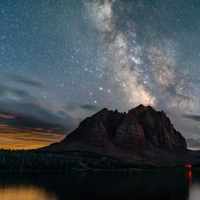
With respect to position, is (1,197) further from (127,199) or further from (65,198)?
(127,199)

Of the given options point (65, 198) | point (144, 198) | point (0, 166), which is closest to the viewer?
point (65, 198)

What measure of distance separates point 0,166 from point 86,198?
149 metres

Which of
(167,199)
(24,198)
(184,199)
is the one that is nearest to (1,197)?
(24,198)

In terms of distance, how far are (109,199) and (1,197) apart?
3379cm

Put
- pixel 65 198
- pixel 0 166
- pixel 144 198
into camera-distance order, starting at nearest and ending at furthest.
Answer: pixel 65 198, pixel 144 198, pixel 0 166

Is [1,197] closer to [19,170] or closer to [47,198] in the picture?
[47,198]

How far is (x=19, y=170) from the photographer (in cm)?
19838

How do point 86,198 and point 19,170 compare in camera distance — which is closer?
point 86,198

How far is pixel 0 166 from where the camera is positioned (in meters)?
193

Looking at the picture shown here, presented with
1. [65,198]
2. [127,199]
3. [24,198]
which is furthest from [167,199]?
[24,198]

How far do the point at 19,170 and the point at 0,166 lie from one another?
15.8 meters

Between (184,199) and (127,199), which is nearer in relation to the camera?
(127,199)

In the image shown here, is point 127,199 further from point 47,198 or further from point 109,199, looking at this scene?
point 47,198

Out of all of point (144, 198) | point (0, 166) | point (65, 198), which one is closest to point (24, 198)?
point (65, 198)
